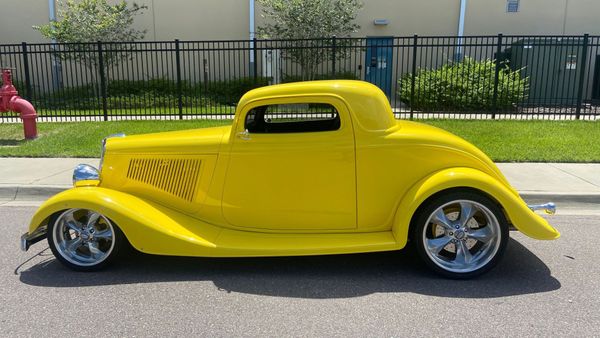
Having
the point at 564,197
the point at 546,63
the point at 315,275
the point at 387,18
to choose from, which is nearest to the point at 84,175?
the point at 315,275

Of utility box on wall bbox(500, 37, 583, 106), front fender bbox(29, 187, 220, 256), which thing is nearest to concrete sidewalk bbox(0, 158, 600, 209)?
front fender bbox(29, 187, 220, 256)

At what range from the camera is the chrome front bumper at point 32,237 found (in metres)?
4.04

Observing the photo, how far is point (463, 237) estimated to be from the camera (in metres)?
3.88

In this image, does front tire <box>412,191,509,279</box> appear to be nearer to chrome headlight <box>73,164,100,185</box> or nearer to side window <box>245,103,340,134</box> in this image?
side window <box>245,103,340,134</box>

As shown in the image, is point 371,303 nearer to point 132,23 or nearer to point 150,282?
point 150,282

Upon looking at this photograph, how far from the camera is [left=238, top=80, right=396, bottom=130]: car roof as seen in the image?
12.7 ft

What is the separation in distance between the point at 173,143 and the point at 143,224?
2.54ft

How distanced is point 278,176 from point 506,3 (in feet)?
61.3

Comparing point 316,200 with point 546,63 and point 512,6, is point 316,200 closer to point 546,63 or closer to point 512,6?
point 546,63

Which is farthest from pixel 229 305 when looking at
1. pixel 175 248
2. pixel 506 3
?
pixel 506 3

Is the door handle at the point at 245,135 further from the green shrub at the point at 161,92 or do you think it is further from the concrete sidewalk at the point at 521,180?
the green shrub at the point at 161,92

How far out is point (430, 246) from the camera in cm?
390

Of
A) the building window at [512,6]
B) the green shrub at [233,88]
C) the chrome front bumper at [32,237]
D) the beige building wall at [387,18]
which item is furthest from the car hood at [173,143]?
the building window at [512,6]

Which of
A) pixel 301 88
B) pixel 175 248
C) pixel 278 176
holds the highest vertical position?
pixel 301 88
